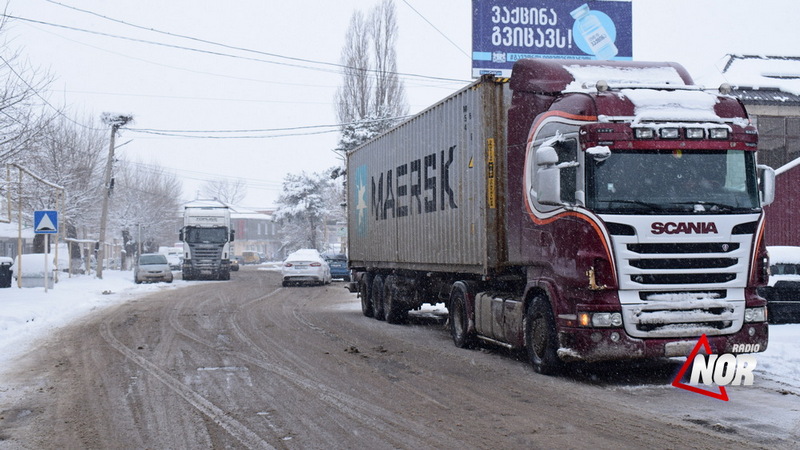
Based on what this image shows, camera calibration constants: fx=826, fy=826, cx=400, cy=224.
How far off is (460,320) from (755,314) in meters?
5.01

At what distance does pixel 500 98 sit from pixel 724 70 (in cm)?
2278

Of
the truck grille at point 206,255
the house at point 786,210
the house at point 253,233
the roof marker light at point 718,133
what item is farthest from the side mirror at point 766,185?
the house at point 253,233

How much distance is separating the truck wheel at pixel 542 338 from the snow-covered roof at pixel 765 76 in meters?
21.6

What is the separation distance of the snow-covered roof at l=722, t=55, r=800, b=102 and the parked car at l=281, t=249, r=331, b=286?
725 inches

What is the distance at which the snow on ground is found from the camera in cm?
1025

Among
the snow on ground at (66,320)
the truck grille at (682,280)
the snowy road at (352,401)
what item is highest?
the truck grille at (682,280)

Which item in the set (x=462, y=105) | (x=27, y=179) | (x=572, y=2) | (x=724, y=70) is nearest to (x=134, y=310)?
(x=462, y=105)

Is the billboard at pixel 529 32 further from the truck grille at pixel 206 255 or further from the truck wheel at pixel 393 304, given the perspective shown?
the truck grille at pixel 206 255

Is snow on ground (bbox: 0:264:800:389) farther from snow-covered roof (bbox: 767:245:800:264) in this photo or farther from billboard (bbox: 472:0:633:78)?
billboard (bbox: 472:0:633:78)

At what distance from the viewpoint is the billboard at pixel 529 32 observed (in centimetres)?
2381

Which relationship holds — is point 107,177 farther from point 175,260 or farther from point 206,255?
point 175,260

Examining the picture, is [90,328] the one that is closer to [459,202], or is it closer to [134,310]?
[134,310]

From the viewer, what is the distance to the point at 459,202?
13.0m

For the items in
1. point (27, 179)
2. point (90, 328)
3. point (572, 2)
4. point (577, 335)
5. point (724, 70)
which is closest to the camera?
point (577, 335)
